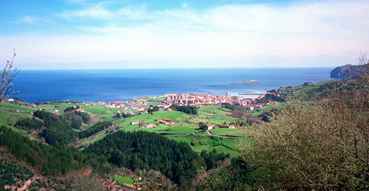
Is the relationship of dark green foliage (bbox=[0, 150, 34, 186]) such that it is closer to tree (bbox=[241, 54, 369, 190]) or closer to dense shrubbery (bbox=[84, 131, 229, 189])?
dense shrubbery (bbox=[84, 131, 229, 189])

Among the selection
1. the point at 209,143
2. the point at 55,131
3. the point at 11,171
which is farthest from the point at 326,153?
the point at 55,131

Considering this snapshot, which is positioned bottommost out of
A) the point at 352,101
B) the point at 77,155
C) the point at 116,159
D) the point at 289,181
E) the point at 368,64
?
the point at 116,159

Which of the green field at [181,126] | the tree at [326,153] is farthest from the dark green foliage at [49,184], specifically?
the tree at [326,153]

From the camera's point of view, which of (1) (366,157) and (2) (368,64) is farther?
(2) (368,64)

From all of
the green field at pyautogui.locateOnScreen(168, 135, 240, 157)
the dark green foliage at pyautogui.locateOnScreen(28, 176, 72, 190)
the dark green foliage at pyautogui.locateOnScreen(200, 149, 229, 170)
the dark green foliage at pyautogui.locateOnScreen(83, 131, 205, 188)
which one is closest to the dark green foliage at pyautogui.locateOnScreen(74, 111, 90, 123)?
the dark green foliage at pyautogui.locateOnScreen(83, 131, 205, 188)

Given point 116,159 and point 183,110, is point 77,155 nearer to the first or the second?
point 116,159

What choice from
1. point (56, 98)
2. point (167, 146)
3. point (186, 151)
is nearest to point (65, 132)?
point (167, 146)
